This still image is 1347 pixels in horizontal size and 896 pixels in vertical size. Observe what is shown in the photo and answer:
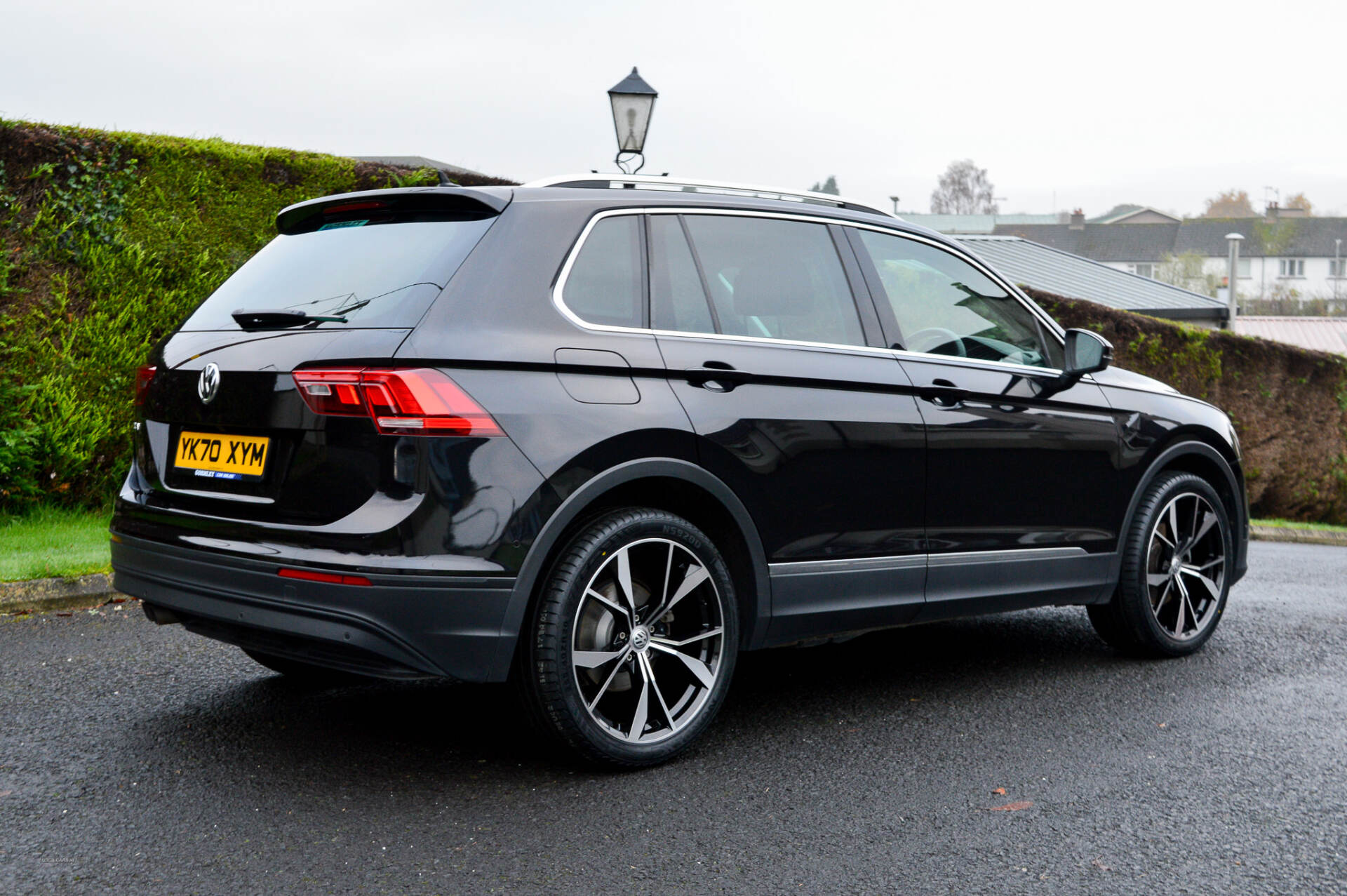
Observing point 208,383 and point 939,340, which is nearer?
point 208,383

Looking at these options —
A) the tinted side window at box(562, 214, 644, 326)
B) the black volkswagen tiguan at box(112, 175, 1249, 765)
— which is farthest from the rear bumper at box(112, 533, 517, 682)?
the tinted side window at box(562, 214, 644, 326)

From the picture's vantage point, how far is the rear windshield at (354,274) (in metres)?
3.71

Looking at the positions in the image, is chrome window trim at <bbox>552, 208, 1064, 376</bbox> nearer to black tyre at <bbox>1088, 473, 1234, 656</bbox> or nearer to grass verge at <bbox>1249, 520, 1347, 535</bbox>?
black tyre at <bbox>1088, 473, 1234, 656</bbox>

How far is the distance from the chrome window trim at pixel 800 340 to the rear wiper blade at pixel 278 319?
667mm

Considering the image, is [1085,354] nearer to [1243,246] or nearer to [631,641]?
[631,641]

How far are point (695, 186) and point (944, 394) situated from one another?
4.00 ft

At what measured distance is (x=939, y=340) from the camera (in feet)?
16.3

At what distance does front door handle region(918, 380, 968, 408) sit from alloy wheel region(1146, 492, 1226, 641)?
1423 mm

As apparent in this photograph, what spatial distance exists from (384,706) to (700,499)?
1.51 m

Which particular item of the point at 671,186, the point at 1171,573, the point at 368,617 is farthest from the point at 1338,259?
the point at 368,617

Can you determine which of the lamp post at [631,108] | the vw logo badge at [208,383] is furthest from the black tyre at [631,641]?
the lamp post at [631,108]

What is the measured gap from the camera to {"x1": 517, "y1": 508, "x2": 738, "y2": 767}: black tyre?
3758 mm

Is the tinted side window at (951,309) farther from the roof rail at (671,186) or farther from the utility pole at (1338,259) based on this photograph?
the utility pole at (1338,259)

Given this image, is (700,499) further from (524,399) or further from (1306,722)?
(1306,722)
